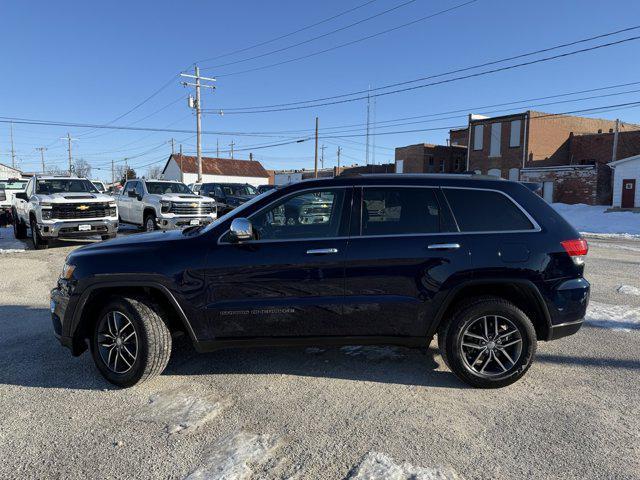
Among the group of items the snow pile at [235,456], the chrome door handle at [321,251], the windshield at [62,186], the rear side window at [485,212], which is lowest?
the snow pile at [235,456]

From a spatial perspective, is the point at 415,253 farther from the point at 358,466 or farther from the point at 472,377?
the point at 358,466

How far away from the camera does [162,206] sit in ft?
45.1

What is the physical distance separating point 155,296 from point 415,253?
224 centimetres

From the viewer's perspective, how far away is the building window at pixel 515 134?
43.2 meters

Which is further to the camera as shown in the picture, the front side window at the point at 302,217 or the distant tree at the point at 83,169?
the distant tree at the point at 83,169

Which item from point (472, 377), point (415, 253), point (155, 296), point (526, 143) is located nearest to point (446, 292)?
point (415, 253)

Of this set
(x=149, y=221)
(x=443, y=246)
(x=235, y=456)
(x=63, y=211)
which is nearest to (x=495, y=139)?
(x=149, y=221)

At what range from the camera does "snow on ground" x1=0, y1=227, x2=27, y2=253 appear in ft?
40.1

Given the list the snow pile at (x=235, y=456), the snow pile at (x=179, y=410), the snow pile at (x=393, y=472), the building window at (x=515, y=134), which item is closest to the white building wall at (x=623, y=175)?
the building window at (x=515, y=134)

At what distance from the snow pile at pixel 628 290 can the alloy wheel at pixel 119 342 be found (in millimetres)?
7186

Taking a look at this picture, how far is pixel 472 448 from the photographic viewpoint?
308cm

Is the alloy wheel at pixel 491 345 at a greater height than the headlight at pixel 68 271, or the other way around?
the headlight at pixel 68 271

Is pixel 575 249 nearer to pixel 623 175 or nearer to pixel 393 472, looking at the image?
pixel 393 472

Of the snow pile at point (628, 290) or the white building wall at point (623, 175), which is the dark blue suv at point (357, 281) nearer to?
the snow pile at point (628, 290)
